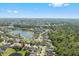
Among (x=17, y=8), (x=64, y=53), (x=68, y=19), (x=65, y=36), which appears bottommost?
(x=64, y=53)

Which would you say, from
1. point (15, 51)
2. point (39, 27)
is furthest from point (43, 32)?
point (15, 51)

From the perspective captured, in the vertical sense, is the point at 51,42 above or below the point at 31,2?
below

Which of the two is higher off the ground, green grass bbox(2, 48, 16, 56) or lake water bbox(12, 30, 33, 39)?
lake water bbox(12, 30, 33, 39)

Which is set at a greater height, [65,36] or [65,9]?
[65,9]

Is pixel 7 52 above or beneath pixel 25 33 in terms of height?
beneath

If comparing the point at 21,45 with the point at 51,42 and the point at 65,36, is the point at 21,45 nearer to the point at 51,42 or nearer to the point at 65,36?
the point at 51,42

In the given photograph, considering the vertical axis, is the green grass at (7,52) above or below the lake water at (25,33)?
below

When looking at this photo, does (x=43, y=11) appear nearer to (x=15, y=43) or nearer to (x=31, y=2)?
(x=31, y=2)

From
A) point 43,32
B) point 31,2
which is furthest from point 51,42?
point 31,2
